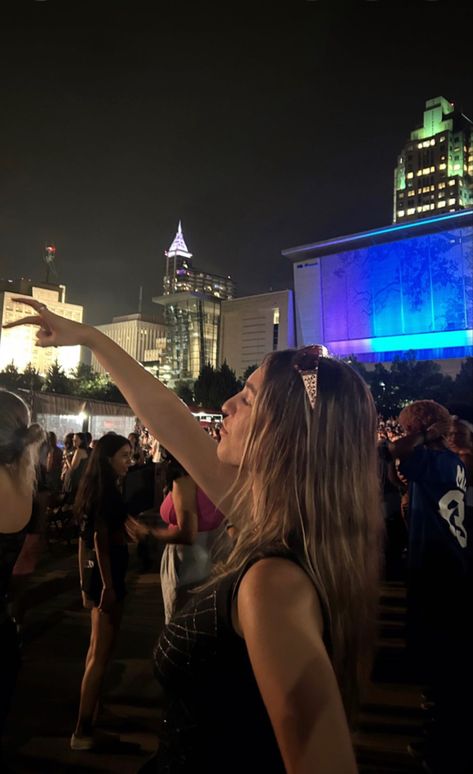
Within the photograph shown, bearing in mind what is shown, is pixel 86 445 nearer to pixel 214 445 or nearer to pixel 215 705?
pixel 214 445

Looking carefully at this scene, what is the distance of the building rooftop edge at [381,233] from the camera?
61.9 metres

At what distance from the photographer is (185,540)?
4094mm

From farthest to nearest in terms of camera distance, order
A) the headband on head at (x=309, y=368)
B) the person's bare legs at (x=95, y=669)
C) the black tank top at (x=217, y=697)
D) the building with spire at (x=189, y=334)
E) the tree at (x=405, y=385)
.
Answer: the building with spire at (x=189, y=334)
the tree at (x=405, y=385)
the person's bare legs at (x=95, y=669)
the headband on head at (x=309, y=368)
the black tank top at (x=217, y=697)

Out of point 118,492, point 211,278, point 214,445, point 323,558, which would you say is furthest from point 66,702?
point 211,278

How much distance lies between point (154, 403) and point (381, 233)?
2802 inches

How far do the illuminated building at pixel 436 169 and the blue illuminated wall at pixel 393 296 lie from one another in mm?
43842

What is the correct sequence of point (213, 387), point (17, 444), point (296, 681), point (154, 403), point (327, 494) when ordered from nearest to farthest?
point (296, 681) → point (327, 494) → point (154, 403) → point (17, 444) → point (213, 387)

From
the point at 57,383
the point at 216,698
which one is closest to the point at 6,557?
the point at 216,698

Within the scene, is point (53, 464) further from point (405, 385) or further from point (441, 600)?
point (405, 385)

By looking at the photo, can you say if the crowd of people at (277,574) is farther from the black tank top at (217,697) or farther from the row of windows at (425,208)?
the row of windows at (425,208)

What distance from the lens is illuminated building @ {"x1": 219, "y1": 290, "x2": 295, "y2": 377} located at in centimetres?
8681

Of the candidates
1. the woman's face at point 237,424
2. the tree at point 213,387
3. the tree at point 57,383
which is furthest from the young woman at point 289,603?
the tree at point 213,387

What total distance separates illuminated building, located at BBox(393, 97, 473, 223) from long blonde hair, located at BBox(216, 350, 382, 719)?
11322 cm

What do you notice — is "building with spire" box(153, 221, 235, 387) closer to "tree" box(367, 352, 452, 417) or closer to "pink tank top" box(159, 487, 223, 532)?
"tree" box(367, 352, 452, 417)
